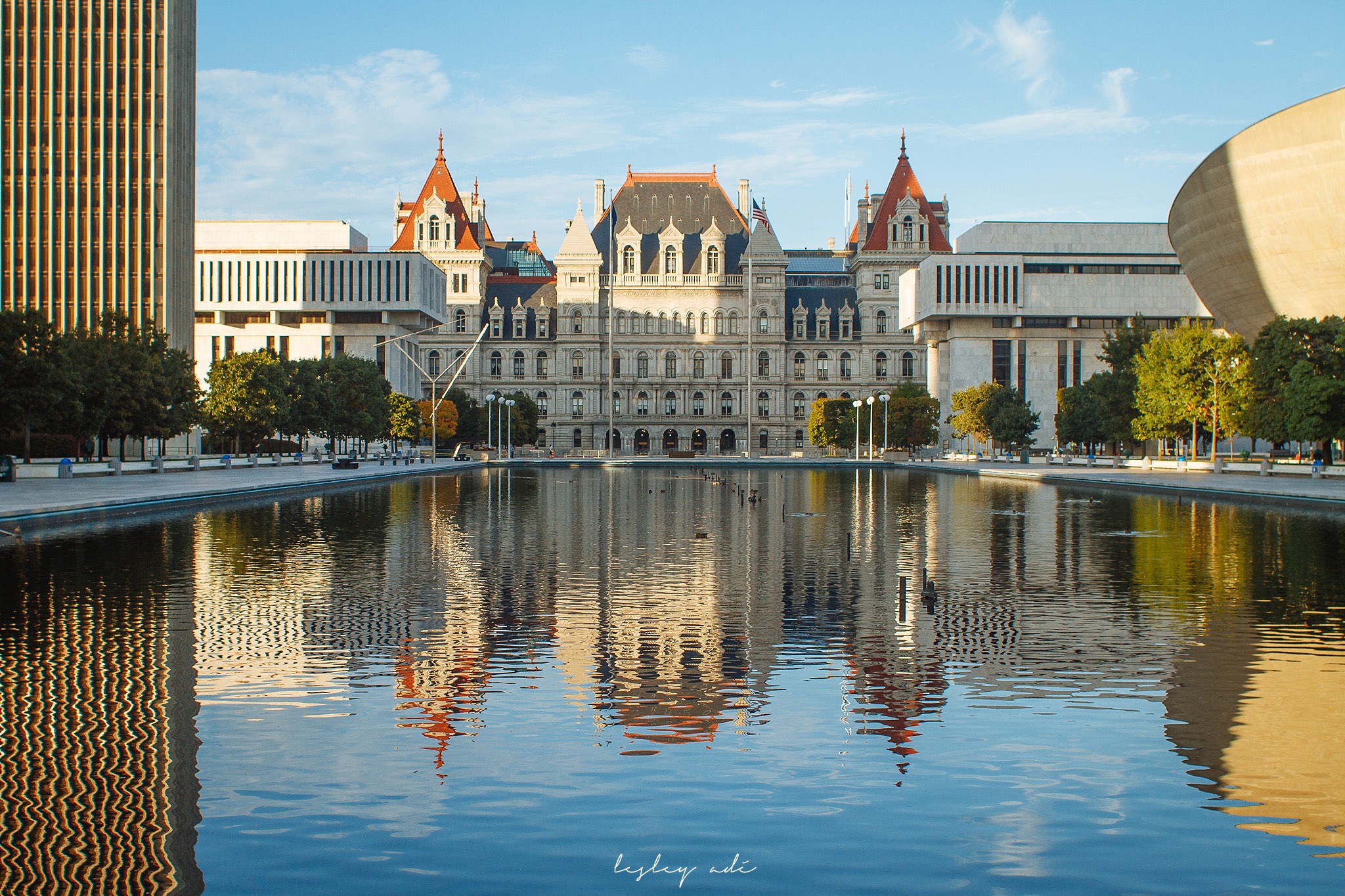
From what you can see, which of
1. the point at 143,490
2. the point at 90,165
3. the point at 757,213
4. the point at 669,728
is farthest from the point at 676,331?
the point at 669,728

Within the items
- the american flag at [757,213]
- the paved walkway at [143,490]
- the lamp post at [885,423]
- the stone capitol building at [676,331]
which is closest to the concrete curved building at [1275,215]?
the lamp post at [885,423]

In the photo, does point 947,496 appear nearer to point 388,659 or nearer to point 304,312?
point 388,659

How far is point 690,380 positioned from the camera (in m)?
149

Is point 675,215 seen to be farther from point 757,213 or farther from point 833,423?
point 833,423

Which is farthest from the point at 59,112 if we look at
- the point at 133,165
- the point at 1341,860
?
the point at 1341,860

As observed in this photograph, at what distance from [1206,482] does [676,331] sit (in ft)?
320

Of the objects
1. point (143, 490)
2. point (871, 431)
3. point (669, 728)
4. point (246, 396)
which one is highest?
point (246, 396)

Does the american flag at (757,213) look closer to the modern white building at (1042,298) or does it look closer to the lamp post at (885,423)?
the modern white building at (1042,298)

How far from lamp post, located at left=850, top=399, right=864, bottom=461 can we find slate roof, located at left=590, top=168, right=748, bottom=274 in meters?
36.0

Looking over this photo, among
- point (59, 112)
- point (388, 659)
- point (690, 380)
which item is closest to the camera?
point (388, 659)

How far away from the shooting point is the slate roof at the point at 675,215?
146 m

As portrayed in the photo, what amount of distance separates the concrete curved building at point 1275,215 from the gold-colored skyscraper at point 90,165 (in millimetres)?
74381

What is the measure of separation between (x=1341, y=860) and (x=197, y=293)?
14300cm

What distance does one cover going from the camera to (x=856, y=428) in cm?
10969
